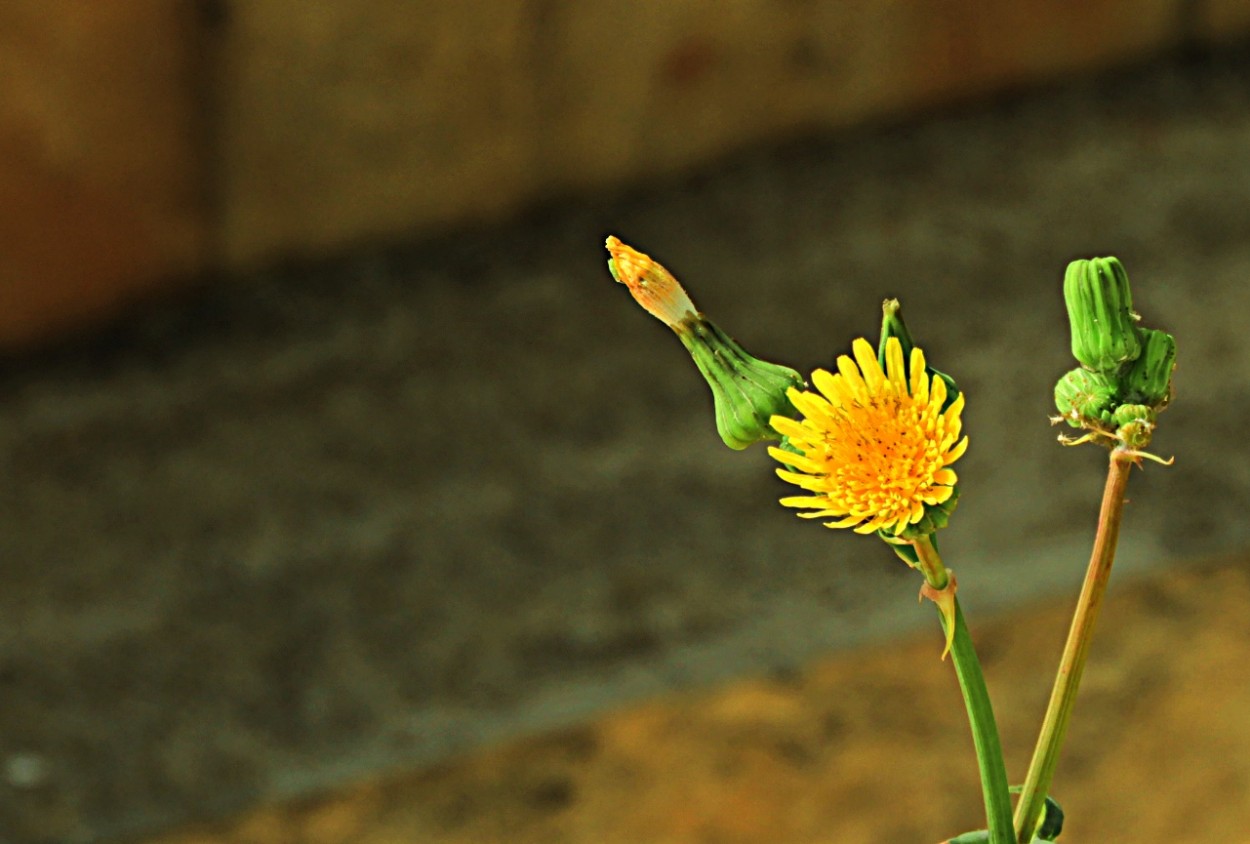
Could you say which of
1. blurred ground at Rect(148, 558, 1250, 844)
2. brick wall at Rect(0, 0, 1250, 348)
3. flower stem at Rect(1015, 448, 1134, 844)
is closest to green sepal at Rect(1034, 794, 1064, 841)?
flower stem at Rect(1015, 448, 1134, 844)

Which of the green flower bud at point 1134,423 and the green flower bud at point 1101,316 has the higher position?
the green flower bud at point 1101,316

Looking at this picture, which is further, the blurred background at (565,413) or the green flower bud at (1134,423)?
the blurred background at (565,413)

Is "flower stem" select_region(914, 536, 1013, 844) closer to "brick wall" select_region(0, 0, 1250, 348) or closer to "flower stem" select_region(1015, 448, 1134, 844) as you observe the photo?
"flower stem" select_region(1015, 448, 1134, 844)

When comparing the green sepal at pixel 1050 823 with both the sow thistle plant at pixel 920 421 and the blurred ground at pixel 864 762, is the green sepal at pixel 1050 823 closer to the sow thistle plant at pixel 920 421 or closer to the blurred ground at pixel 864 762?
the sow thistle plant at pixel 920 421

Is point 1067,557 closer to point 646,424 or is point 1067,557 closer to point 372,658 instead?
point 646,424

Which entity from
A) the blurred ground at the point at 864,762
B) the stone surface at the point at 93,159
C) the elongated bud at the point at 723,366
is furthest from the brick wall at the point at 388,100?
the elongated bud at the point at 723,366

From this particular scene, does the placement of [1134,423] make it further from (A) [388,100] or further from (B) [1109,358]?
(A) [388,100]

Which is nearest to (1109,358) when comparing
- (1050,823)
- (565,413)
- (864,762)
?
(1050,823)
